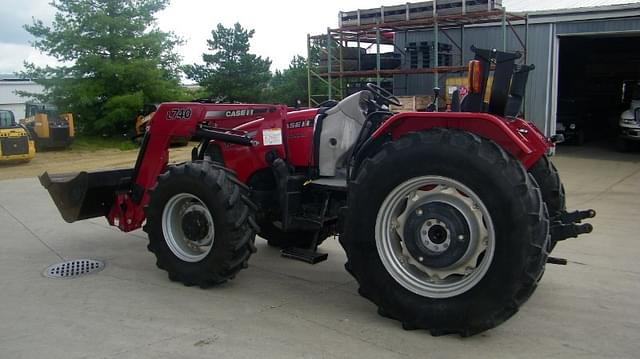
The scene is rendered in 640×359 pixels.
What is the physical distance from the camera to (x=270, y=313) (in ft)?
15.8

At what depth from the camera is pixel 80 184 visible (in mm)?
6516

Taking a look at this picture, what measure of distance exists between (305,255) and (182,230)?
1335 millimetres

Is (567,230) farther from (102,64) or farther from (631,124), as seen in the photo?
(102,64)

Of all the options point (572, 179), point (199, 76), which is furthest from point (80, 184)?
point (199, 76)

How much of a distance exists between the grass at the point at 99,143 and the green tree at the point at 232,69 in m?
5.04

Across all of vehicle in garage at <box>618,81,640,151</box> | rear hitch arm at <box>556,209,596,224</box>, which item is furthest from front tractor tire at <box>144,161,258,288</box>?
vehicle in garage at <box>618,81,640,151</box>

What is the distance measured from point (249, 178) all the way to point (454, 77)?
15.9 meters

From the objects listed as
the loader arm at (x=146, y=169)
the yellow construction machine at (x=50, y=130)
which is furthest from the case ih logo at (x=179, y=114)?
the yellow construction machine at (x=50, y=130)

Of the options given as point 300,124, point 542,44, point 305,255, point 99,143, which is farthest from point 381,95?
point 99,143

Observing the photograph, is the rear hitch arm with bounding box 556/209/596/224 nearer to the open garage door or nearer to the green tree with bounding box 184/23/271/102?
the open garage door

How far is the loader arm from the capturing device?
19.2 feet

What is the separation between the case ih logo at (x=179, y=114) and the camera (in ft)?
19.7

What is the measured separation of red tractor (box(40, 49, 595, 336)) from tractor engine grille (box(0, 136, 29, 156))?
13969 mm

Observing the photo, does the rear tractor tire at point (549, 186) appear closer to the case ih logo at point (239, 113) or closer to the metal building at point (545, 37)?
the case ih logo at point (239, 113)
